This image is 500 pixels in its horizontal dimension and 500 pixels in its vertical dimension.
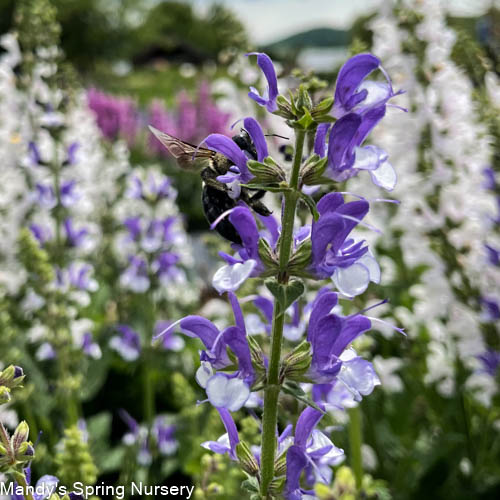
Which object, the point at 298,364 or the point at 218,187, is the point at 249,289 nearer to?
the point at 218,187

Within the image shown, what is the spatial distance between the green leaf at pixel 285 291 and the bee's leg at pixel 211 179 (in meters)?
0.26

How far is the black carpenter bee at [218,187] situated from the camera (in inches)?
41.6

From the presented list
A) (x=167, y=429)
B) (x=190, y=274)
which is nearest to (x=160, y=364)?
(x=167, y=429)

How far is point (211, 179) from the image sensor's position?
1.12m

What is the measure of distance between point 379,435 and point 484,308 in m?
0.74

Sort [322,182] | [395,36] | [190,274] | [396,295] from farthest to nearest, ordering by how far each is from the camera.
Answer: [190,274], [396,295], [395,36], [322,182]

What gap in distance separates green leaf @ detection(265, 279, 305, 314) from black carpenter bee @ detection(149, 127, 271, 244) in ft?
0.51

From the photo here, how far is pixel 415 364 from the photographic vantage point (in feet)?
9.80

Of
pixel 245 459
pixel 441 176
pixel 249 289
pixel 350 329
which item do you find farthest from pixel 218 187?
pixel 441 176

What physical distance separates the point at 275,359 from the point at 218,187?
0.34m

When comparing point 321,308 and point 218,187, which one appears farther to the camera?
point 218,187

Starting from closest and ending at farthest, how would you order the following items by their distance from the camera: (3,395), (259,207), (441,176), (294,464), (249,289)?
(3,395)
(294,464)
(259,207)
(249,289)
(441,176)

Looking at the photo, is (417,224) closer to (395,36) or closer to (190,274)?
(395,36)

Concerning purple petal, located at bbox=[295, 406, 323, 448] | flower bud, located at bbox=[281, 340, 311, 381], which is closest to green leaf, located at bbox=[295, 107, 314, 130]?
flower bud, located at bbox=[281, 340, 311, 381]
